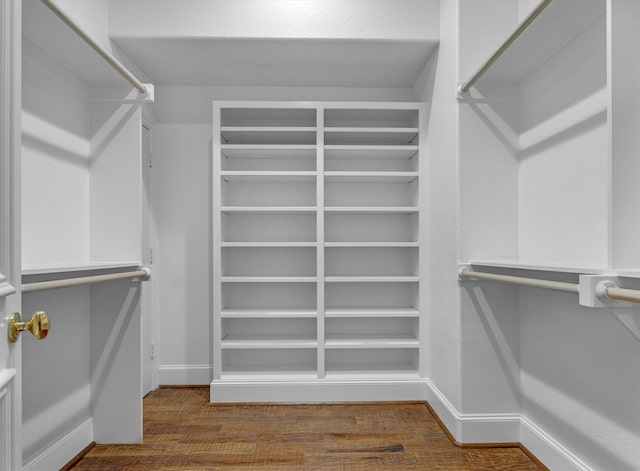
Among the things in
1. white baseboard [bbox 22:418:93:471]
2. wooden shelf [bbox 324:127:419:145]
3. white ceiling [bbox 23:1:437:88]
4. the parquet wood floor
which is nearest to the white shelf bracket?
the parquet wood floor

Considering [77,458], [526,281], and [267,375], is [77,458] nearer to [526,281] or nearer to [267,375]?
[267,375]

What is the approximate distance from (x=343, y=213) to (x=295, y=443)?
154 cm

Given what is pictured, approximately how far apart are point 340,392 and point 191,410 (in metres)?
0.93

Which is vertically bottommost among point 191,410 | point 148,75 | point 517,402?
point 191,410

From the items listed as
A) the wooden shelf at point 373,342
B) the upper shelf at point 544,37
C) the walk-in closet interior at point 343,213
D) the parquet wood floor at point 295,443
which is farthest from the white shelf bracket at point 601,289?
the wooden shelf at point 373,342

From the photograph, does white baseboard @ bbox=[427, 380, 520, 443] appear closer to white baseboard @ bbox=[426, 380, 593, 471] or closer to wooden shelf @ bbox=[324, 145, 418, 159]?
white baseboard @ bbox=[426, 380, 593, 471]

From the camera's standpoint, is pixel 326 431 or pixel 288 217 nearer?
pixel 326 431

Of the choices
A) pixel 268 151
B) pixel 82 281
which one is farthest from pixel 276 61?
pixel 82 281

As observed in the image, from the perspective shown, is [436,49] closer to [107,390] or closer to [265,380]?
[265,380]

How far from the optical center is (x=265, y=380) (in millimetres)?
2785

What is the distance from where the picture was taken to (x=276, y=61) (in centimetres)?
273

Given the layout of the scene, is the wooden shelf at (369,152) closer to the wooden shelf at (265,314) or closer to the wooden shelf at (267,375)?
the wooden shelf at (265,314)

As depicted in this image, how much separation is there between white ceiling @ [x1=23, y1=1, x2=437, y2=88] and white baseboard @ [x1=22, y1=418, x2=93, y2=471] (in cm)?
168

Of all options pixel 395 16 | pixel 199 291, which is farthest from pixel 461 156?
pixel 199 291
